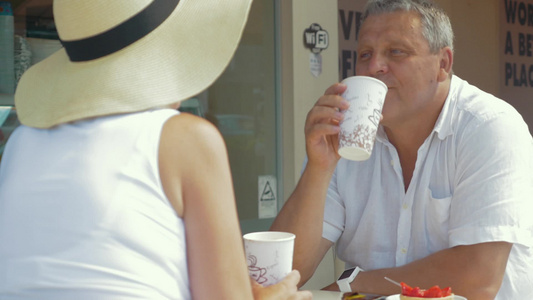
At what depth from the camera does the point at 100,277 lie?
1.06 meters

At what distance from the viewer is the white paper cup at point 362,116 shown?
5.77 ft

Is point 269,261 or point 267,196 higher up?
point 269,261

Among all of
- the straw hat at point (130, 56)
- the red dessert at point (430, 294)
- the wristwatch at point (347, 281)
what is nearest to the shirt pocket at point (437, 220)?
the wristwatch at point (347, 281)

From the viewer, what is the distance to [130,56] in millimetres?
1170

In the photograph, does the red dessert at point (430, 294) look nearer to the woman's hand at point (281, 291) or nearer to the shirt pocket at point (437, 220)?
the woman's hand at point (281, 291)

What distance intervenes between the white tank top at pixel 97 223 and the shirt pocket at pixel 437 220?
1.19 metres

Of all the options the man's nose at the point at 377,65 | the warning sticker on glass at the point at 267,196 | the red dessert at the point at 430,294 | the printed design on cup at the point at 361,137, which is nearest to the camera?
the red dessert at the point at 430,294

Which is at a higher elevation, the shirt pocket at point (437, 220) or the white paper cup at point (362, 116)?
the white paper cup at point (362, 116)

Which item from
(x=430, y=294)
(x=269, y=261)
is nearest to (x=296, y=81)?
(x=430, y=294)

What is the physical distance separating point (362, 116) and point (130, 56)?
2.58ft

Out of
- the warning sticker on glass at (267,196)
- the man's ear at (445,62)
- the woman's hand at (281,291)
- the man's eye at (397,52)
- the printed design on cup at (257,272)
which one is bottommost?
the warning sticker on glass at (267,196)

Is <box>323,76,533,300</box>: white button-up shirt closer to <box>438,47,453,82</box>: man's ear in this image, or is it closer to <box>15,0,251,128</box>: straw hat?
<box>438,47,453,82</box>: man's ear

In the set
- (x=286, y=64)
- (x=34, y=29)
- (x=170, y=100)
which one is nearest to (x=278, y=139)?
(x=286, y=64)

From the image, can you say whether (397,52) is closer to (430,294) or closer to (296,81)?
(430,294)
